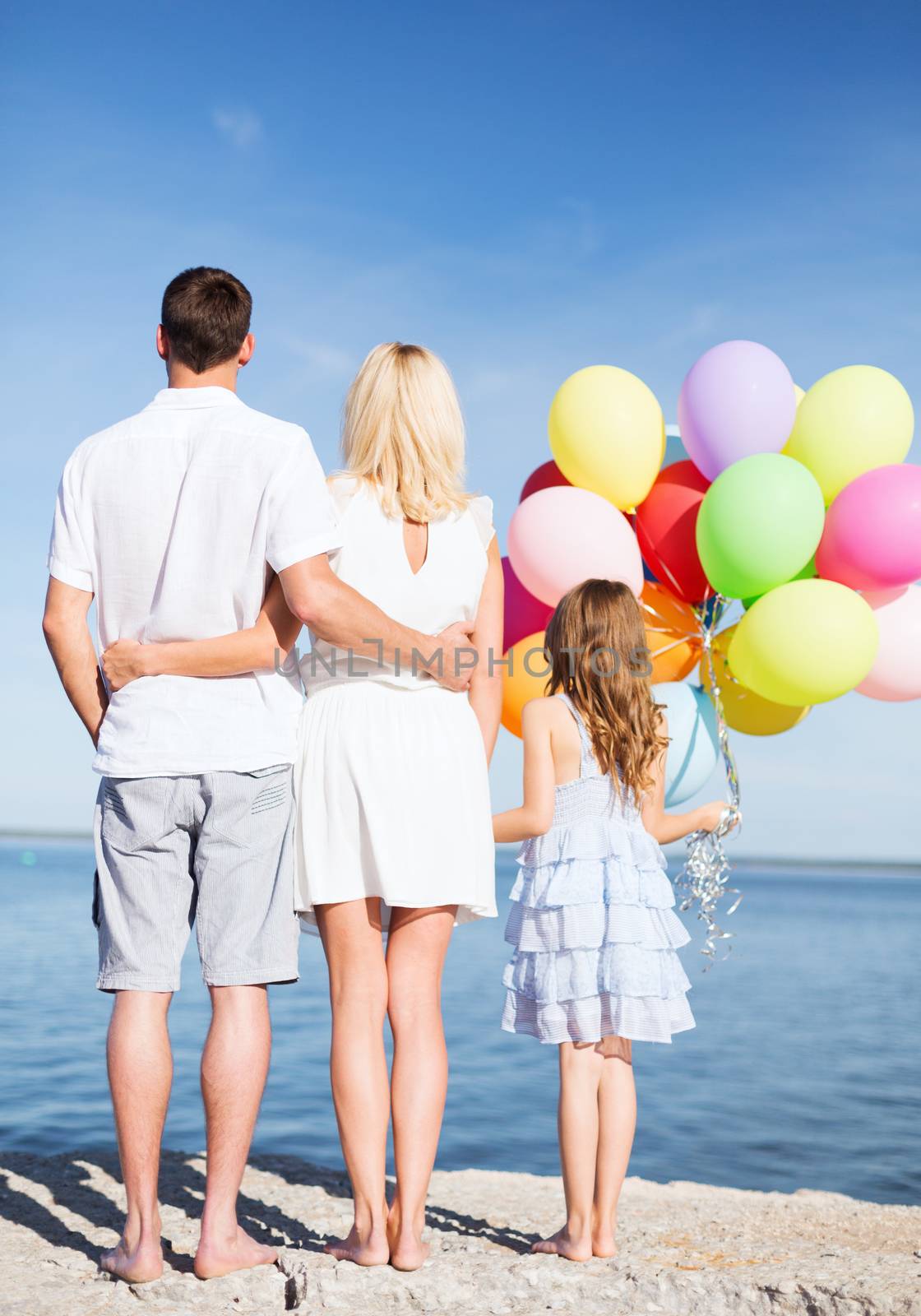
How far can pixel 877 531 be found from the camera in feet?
11.8

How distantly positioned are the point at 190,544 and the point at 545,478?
2.53m

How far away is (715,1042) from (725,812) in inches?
215

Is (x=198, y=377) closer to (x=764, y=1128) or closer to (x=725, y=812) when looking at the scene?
(x=725, y=812)

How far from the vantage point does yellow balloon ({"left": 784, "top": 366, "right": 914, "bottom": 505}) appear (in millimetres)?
3893

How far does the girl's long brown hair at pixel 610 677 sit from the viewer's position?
266 cm

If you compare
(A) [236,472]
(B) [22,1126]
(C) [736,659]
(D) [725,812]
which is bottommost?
(B) [22,1126]

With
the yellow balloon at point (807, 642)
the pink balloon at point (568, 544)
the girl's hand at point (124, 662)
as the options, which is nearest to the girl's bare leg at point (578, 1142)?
the girl's hand at point (124, 662)

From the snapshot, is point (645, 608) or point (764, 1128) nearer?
point (645, 608)

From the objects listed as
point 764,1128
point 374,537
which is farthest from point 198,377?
point 764,1128

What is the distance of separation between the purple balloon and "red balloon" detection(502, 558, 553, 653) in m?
0.81

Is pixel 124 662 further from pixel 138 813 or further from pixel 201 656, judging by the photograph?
pixel 138 813

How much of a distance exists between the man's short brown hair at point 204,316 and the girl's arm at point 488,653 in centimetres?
72

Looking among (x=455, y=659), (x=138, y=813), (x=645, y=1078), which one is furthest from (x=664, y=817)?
(x=645, y=1078)

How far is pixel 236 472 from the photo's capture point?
2.08 metres
